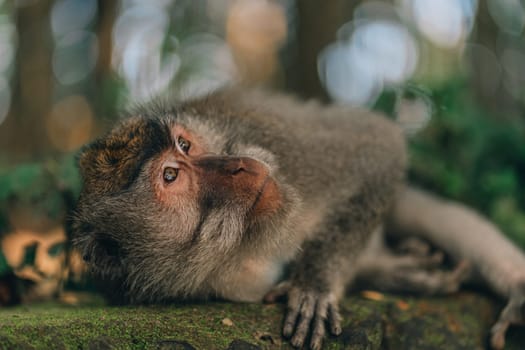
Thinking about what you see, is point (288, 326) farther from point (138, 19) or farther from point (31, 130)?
point (31, 130)

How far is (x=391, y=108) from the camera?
5.36 meters

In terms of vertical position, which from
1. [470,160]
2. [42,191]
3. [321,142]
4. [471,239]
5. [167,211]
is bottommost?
[42,191]

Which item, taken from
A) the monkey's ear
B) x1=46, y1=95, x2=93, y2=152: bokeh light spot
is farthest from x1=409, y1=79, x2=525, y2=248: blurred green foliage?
x1=46, y1=95, x2=93, y2=152: bokeh light spot

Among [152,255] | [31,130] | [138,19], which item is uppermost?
[138,19]

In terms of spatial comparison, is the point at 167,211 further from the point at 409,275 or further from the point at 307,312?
the point at 409,275

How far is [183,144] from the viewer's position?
10.7 feet

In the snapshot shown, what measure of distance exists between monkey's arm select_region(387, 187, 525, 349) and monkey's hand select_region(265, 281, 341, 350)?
4.18ft

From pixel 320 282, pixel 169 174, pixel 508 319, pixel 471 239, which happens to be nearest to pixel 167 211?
pixel 169 174

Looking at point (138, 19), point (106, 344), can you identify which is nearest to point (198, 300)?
point (106, 344)

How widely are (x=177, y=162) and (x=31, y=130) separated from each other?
10258 millimetres

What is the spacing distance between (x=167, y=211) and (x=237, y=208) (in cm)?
39

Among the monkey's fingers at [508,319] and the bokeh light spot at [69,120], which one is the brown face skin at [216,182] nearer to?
the monkey's fingers at [508,319]

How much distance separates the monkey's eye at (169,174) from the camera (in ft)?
9.98

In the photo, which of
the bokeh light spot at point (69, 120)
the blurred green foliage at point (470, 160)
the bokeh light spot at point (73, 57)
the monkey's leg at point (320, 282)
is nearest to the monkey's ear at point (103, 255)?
the monkey's leg at point (320, 282)
